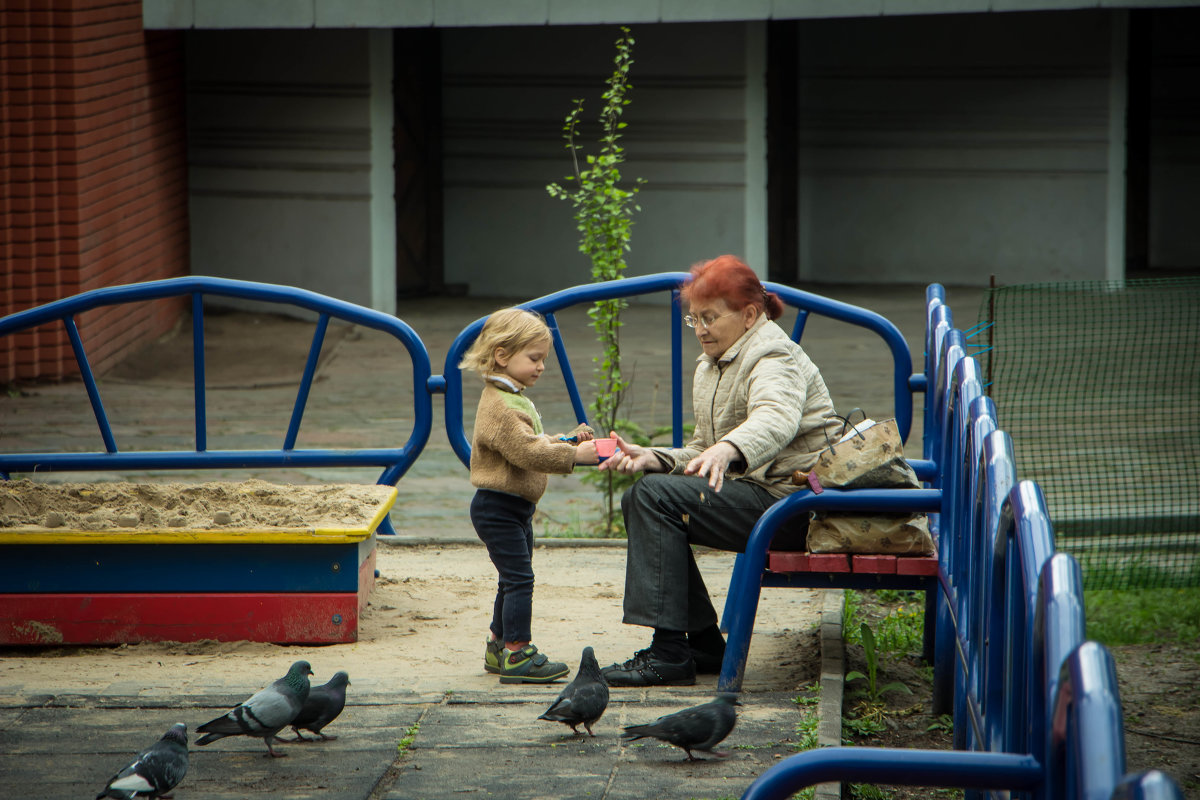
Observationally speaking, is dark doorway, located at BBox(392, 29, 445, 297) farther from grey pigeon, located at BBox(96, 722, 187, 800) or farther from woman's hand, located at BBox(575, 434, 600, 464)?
Answer: grey pigeon, located at BBox(96, 722, 187, 800)

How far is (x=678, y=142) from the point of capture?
15.4 meters

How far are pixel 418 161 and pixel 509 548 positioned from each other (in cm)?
1263

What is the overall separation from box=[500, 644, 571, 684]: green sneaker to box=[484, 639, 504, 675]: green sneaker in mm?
84

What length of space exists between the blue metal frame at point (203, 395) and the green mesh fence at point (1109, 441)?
2.34 m

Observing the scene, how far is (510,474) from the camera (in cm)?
Result: 436

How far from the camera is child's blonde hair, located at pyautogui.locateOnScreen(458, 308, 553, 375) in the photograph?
14.2ft

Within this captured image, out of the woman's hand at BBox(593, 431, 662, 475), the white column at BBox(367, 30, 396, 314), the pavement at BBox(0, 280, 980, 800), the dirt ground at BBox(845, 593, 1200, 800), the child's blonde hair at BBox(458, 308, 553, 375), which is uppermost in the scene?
the white column at BBox(367, 30, 396, 314)

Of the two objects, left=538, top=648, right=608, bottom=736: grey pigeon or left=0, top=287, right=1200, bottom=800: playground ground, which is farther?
left=538, top=648, right=608, bottom=736: grey pigeon

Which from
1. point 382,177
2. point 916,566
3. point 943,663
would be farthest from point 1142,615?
point 382,177

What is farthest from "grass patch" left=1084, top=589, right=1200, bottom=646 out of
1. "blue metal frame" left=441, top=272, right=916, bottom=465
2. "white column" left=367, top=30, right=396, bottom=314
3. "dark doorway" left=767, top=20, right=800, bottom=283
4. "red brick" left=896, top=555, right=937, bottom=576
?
"dark doorway" left=767, top=20, right=800, bottom=283

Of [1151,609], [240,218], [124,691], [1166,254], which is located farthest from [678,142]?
[124,691]

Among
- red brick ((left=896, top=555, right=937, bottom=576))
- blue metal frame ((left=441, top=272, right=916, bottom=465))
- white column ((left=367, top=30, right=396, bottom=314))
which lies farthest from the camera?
white column ((left=367, top=30, right=396, bottom=314))

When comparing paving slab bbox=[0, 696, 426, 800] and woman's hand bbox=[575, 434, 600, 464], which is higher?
woman's hand bbox=[575, 434, 600, 464]

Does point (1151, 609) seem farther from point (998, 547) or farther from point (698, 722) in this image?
point (998, 547)
